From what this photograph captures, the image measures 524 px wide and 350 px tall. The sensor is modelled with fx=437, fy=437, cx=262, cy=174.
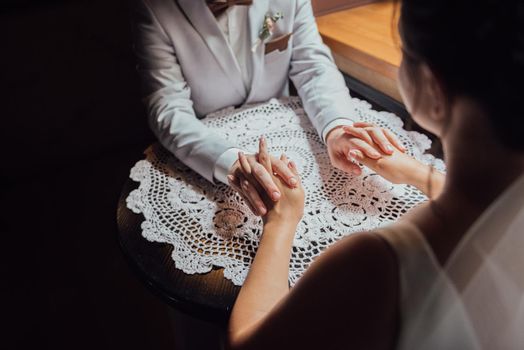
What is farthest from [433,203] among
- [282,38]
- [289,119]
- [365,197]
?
[282,38]

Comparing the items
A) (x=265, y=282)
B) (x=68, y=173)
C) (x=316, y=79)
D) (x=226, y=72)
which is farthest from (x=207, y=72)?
(x=68, y=173)

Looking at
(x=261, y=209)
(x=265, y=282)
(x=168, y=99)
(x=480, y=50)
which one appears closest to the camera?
(x=480, y=50)

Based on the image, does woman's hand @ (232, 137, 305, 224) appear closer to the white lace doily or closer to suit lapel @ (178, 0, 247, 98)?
the white lace doily

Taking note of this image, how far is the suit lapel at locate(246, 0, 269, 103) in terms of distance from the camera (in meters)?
1.27

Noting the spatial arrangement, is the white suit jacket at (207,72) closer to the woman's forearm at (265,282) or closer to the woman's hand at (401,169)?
the woman's hand at (401,169)

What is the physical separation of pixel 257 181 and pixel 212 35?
52 cm

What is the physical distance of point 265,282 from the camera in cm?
72

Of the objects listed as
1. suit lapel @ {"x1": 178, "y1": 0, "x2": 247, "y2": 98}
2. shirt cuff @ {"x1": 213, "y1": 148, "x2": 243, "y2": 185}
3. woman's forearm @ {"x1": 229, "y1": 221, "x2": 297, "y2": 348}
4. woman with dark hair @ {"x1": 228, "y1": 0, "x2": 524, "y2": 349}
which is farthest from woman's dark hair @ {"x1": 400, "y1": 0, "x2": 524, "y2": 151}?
suit lapel @ {"x1": 178, "y1": 0, "x2": 247, "y2": 98}

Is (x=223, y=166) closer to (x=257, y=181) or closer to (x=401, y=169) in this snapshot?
(x=257, y=181)

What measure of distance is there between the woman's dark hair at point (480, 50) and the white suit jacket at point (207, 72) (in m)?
0.66

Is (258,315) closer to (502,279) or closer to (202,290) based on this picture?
(202,290)

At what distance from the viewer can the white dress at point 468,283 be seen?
472 millimetres

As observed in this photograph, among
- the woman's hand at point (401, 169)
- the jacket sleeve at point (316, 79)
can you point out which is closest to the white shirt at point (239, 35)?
the jacket sleeve at point (316, 79)

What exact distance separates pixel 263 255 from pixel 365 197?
11.7 inches
